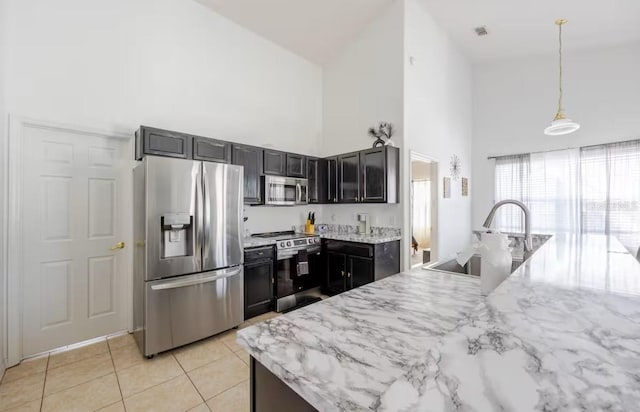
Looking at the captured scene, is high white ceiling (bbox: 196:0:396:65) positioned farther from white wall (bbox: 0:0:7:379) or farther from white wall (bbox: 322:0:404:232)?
white wall (bbox: 0:0:7:379)

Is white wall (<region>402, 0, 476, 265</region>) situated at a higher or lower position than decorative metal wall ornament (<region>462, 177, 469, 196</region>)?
higher

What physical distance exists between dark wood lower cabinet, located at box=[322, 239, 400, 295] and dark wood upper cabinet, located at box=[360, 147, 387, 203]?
684 millimetres

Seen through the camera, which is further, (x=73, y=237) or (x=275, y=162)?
(x=275, y=162)

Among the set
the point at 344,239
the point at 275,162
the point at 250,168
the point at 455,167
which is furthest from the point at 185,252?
the point at 455,167

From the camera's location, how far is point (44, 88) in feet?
8.30

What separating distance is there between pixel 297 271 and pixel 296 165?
62.3 inches

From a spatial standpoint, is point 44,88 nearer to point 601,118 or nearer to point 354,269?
point 354,269

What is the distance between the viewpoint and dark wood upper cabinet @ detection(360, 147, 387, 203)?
3691mm

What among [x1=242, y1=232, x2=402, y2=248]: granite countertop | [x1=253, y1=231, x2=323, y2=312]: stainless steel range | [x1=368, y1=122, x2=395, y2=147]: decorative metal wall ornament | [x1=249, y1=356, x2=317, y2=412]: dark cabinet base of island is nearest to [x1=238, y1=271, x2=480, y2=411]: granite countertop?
[x1=249, y1=356, x2=317, y2=412]: dark cabinet base of island

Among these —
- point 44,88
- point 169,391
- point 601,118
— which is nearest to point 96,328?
point 169,391

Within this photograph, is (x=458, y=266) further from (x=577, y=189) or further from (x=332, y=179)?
(x=577, y=189)

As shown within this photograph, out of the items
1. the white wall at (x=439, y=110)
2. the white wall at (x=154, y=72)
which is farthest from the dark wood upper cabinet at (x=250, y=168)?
the white wall at (x=439, y=110)

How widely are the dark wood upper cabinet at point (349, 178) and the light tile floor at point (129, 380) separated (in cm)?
248

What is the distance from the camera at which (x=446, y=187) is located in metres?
4.88
